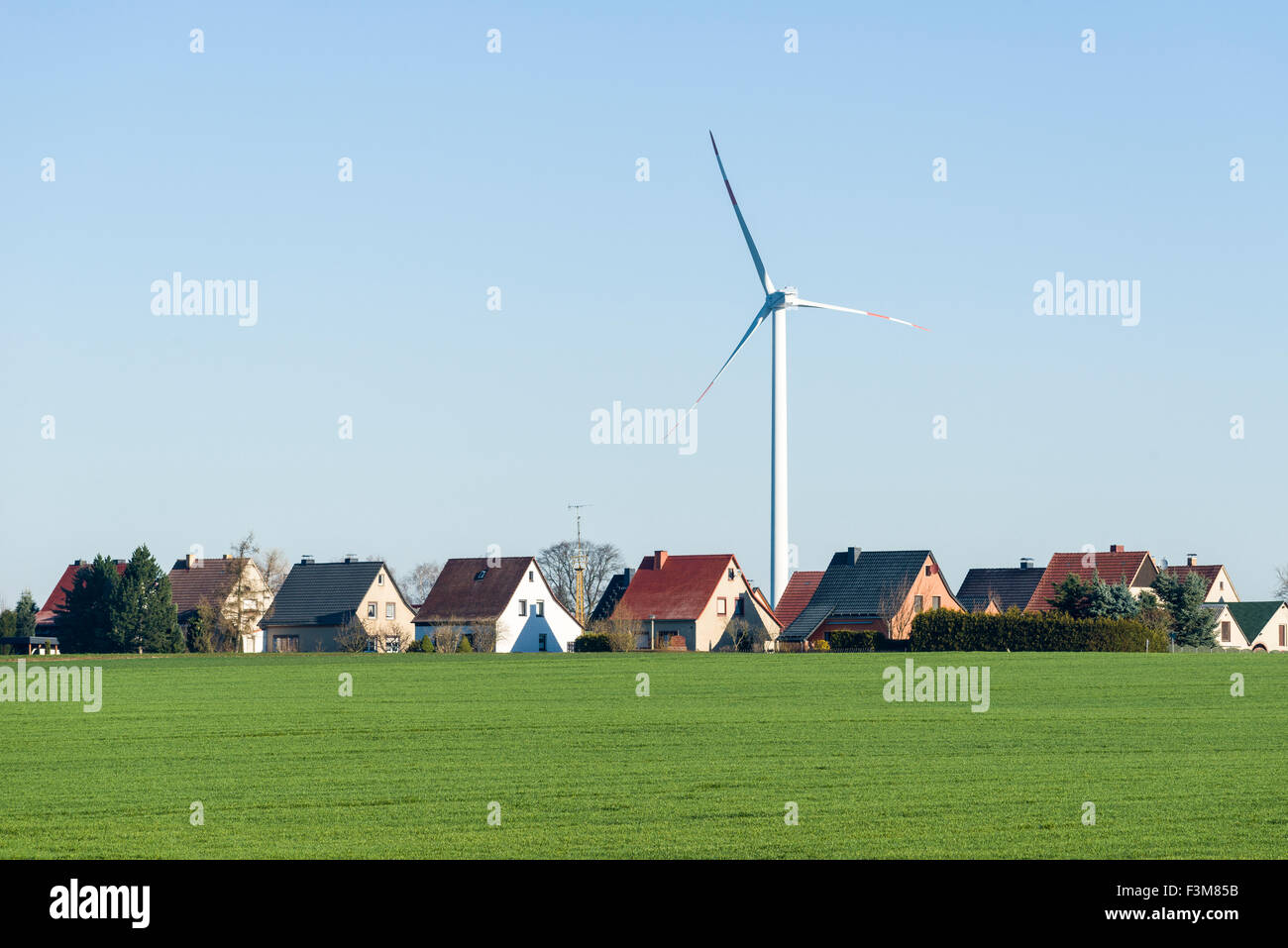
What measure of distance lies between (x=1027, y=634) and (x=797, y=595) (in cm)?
3535

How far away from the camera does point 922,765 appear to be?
19.3 metres

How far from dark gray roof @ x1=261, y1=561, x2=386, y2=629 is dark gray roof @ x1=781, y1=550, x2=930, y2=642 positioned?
30411mm

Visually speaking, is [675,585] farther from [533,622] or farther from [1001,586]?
[1001,586]

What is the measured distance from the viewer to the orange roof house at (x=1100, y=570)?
4195 inches

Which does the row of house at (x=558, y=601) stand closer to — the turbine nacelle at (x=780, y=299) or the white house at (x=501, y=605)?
the white house at (x=501, y=605)

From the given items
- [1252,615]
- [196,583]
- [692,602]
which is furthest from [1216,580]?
[196,583]

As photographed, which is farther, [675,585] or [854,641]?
[675,585]

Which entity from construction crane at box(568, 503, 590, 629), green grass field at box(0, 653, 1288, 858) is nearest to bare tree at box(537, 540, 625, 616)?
construction crane at box(568, 503, 590, 629)

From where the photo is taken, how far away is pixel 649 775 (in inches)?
733

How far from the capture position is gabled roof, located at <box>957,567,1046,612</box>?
11000 cm

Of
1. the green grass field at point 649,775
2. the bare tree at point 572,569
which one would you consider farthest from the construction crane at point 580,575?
the green grass field at point 649,775

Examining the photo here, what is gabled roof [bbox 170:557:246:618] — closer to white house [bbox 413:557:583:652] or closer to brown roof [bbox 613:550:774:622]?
white house [bbox 413:557:583:652]
